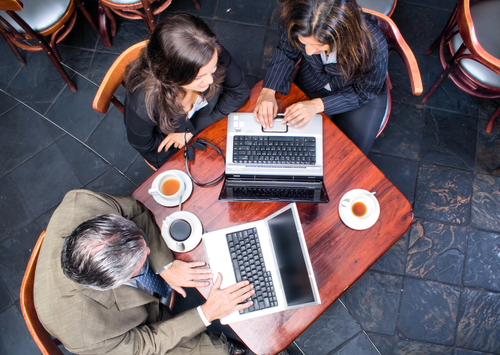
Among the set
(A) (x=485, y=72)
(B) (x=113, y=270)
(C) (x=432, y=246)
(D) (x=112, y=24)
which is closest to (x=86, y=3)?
(D) (x=112, y=24)

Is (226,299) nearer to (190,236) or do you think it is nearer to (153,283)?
(190,236)

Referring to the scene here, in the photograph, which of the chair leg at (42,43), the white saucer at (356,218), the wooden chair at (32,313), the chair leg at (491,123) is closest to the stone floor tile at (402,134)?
the chair leg at (491,123)

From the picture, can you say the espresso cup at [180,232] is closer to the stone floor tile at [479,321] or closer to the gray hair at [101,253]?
the gray hair at [101,253]

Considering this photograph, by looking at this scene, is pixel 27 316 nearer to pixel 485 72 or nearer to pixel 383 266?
pixel 383 266

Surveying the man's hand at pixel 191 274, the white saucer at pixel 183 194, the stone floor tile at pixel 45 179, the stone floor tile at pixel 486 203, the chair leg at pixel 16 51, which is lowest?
the stone floor tile at pixel 486 203

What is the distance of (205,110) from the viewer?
5.37 ft

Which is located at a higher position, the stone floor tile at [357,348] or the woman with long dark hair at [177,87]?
the woman with long dark hair at [177,87]

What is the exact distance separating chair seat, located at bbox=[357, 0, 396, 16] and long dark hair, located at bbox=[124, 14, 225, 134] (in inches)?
47.6

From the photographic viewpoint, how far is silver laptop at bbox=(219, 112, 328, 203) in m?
1.42

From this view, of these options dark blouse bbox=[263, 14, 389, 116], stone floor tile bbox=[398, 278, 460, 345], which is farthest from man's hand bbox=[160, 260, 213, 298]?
stone floor tile bbox=[398, 278, 460, 345]

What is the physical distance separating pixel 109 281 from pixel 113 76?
2.95 ft

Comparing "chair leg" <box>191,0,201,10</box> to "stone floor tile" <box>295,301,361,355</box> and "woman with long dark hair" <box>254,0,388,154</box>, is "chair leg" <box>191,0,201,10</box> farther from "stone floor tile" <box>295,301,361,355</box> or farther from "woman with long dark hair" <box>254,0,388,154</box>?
"stone floor tile" <box>295,301,361,355</box>

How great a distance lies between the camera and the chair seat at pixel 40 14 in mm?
2133

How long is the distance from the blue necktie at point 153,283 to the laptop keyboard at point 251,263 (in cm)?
44
